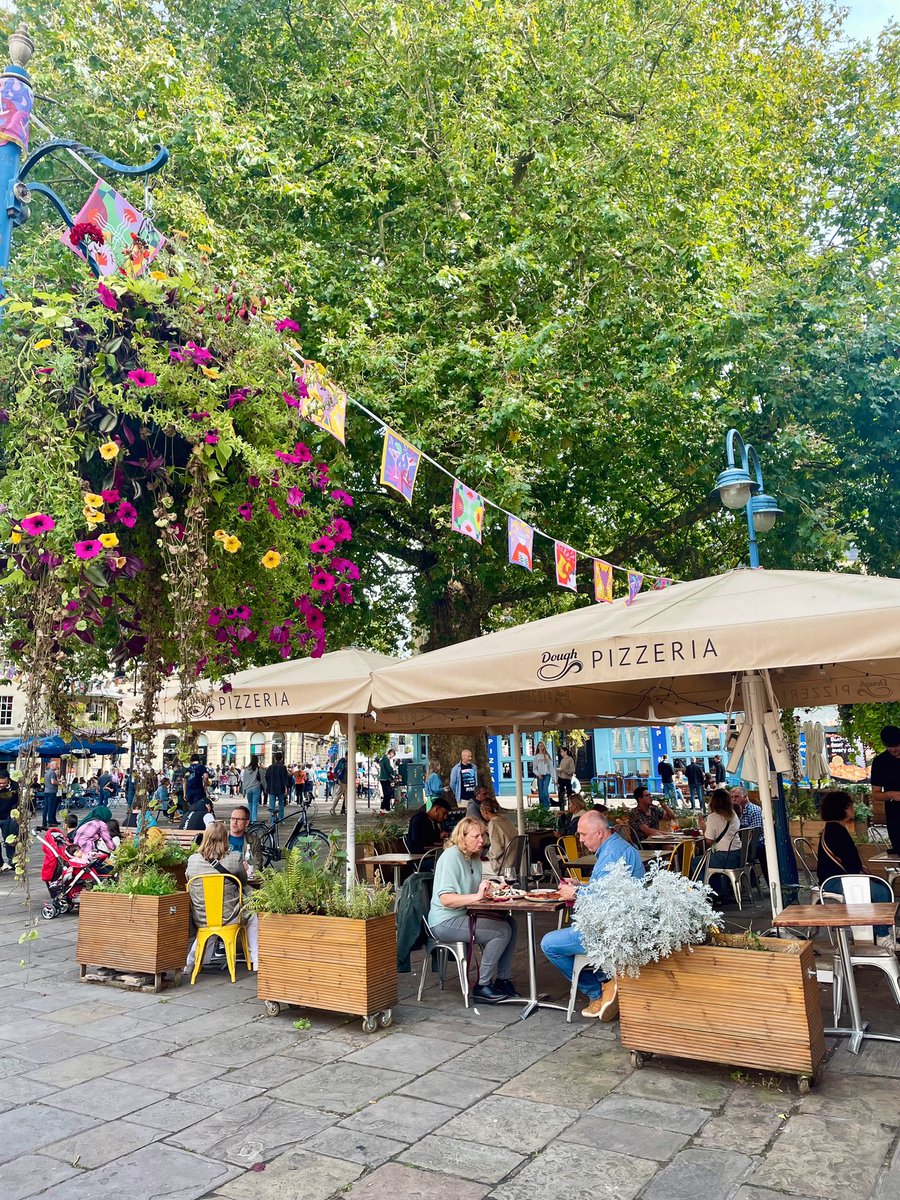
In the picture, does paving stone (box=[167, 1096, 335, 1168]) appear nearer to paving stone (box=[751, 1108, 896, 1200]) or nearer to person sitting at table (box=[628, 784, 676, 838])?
paving stone (box=[751, 1108, 896, 1200])

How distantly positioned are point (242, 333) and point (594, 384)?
347 inches

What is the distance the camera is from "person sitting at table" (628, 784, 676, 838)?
33.8 ft

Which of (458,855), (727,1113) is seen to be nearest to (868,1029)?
(727,1113)

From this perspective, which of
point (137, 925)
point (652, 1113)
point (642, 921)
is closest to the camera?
point (652, 1113)

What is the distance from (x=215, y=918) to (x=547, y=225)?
9.26 m

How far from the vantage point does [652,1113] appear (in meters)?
3.84

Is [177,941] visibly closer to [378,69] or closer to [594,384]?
[594,384]

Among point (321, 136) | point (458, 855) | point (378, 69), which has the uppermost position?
point (378, 69)

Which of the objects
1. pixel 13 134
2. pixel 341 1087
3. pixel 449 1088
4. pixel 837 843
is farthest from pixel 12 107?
pixel 837 843

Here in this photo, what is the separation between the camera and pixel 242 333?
2818 millimetres

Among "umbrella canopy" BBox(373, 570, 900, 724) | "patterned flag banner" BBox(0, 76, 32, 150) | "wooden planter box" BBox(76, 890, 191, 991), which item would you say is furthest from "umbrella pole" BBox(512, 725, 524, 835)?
"patterned flag banner" BBox(0, 76, 32, 150)

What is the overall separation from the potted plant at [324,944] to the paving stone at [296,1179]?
66.4 inches

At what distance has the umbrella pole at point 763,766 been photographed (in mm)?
5184

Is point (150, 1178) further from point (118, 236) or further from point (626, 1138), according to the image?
point (118, 236)
